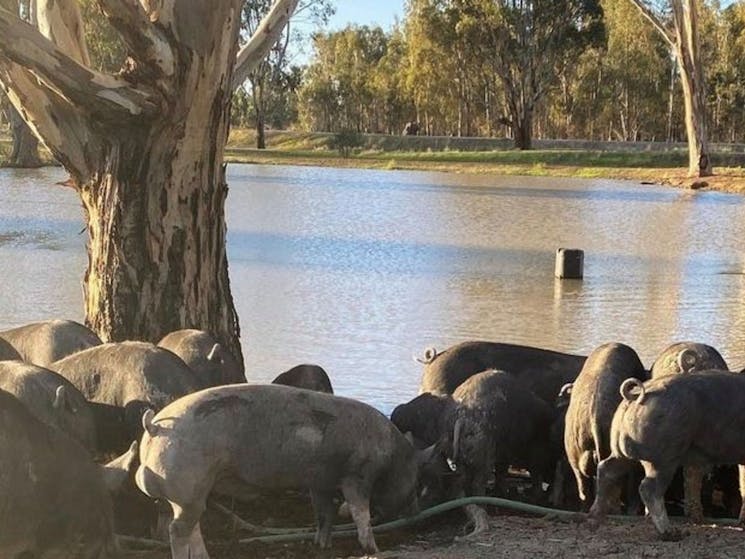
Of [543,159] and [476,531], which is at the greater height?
[543,159]

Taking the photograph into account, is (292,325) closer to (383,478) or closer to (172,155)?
(172,155)

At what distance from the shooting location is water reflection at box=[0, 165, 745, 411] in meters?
12.9

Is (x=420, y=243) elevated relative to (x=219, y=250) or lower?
lower

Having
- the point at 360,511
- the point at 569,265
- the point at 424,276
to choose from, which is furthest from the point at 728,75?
the point at 360,511

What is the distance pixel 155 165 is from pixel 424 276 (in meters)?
10.3

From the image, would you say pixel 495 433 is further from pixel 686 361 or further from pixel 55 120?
pixel 55 120

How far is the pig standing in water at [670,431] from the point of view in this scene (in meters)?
5.95

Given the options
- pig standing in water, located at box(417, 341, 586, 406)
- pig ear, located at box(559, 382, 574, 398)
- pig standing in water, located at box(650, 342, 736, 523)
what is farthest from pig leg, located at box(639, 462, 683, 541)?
pig standing in water, located at box(417, 341, 586, 406)

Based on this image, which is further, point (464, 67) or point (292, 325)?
point (464, 67)

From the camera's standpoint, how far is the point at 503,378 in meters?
7.19

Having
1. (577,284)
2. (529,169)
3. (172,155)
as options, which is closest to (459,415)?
(172,155)

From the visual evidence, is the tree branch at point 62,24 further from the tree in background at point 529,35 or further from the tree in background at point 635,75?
the tree in background at point 635,75

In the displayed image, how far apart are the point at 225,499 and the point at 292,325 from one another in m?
6.90

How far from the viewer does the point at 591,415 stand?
6582mm
